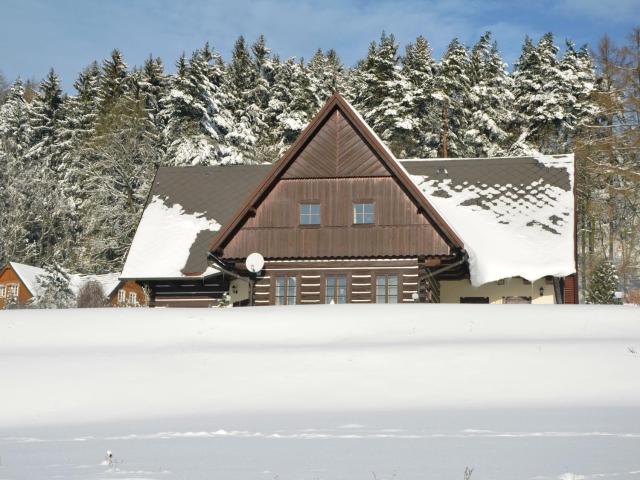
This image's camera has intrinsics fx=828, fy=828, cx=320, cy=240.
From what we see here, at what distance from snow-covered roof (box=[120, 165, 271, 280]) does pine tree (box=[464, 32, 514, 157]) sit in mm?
22365

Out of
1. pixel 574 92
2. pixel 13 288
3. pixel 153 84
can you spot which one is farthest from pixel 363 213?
pixel 153 84

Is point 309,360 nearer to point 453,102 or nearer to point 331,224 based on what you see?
point 331,224

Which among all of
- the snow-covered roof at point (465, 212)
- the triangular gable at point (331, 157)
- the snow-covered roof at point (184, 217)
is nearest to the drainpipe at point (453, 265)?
the snow-covered roof at point (465, 212)

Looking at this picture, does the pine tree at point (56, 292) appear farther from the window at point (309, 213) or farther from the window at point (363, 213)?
the window at point (363, 213)

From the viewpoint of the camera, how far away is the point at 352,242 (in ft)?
99.2

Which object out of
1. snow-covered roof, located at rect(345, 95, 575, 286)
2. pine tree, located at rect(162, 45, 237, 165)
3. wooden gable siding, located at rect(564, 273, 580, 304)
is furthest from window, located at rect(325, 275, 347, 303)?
pine tree, located at rect(162, 45, 237, 165)

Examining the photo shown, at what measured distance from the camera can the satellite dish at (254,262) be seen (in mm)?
29891

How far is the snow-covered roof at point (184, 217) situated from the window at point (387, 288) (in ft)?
21.3

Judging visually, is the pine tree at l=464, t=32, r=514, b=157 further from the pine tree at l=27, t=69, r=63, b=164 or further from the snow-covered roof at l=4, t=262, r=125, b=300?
the pine tree at l=27, t=69, r=63, b=164

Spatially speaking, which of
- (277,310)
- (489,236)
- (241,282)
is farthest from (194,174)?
(277,310)

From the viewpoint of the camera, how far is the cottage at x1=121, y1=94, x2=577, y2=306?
30.0m

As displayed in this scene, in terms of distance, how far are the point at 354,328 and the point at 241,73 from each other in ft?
170

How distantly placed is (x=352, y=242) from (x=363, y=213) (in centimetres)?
116

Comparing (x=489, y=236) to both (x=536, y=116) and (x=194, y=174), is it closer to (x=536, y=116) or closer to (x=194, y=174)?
(x=194, y=174)
